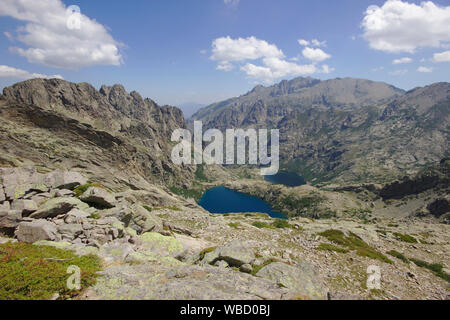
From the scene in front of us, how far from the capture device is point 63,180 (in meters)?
26.6

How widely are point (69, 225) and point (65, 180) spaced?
11.1 metres

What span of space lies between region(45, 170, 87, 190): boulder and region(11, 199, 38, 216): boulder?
643 cm

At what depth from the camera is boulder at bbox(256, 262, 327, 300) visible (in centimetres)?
1329

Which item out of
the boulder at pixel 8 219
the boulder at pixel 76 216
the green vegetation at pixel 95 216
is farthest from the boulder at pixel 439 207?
the boulder at pixel 8 219

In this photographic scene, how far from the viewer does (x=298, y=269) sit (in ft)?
54.1

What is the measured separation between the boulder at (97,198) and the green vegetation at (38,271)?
10.7m

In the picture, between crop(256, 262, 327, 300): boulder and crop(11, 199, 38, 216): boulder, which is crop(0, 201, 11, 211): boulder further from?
crop(256, 262, 327, 300): boulder

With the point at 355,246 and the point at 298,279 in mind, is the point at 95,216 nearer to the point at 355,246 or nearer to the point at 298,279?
the point at 298,279

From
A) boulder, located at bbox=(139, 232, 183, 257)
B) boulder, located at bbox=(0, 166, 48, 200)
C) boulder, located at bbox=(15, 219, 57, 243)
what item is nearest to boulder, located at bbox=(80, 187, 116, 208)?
boulder, located at bbox=(0, 166, 48, 200)

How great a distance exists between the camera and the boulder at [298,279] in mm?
13290

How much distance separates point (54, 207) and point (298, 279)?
73.3ft

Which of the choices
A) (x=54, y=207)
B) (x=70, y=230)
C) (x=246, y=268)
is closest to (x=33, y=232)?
(x=70, y=230)

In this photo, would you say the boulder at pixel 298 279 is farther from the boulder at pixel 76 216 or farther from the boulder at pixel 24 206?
the boulder at pixel 24 206

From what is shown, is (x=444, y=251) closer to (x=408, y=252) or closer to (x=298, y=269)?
(x=408, y=252)
